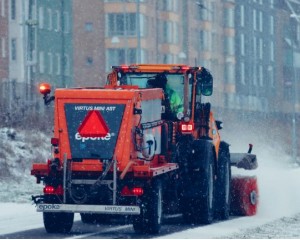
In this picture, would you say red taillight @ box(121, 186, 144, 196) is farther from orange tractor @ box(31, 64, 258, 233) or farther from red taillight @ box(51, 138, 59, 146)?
red taillight @ box(51, 138, 59, 146)

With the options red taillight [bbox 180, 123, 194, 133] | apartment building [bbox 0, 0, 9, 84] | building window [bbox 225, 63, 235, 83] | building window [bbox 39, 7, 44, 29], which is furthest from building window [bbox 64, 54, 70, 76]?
red taillight [bbox 180, 123, 194, 133]

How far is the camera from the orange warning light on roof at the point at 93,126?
932 inches

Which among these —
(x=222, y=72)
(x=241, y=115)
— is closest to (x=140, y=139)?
(x=241, y=115)

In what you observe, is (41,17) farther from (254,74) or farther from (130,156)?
(130,156)

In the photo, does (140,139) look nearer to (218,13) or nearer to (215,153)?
(215,153)

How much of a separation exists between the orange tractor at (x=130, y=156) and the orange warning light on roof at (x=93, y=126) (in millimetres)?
16

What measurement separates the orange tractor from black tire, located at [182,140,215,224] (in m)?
0.02

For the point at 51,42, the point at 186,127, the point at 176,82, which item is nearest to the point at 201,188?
the point at 186,127

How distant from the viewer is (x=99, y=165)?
2345 centimetres

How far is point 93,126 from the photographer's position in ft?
77.7

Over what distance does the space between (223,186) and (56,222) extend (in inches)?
198

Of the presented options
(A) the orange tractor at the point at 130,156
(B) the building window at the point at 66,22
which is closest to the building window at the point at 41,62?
(B) the building window at the point at 66,22

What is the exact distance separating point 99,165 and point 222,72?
3756 inches

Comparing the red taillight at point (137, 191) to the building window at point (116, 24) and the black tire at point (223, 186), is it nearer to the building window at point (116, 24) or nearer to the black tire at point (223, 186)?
the black tire at point (223, 186)
